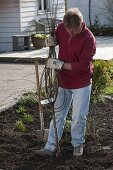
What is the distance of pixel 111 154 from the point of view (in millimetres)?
5852

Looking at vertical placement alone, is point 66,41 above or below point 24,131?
above

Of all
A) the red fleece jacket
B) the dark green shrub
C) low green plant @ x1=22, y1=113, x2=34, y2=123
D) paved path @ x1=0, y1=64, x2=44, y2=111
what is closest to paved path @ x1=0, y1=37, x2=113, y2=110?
paved path @ x1=0, y1=64, x2=44, y2=111

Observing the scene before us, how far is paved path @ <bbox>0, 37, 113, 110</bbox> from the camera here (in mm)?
9600

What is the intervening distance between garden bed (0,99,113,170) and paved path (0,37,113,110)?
1028mm

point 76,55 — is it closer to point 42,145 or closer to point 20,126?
point 42,145

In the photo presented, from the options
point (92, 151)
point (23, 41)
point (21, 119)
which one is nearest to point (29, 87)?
point (21, 119)

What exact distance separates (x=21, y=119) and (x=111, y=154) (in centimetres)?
190

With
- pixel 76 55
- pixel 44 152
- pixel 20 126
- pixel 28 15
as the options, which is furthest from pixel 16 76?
pixel 76 55

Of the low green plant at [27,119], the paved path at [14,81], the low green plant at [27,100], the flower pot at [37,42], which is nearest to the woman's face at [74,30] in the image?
the low green plant at [27,119]

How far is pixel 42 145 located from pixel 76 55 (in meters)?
1.42

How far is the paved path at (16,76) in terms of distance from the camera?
9.60m

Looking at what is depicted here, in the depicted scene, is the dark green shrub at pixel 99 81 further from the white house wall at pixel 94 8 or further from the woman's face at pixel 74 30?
the white house wall at pixel 94 8

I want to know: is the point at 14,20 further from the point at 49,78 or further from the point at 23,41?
the point at 49,78

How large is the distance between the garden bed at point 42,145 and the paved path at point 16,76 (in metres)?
1.03
